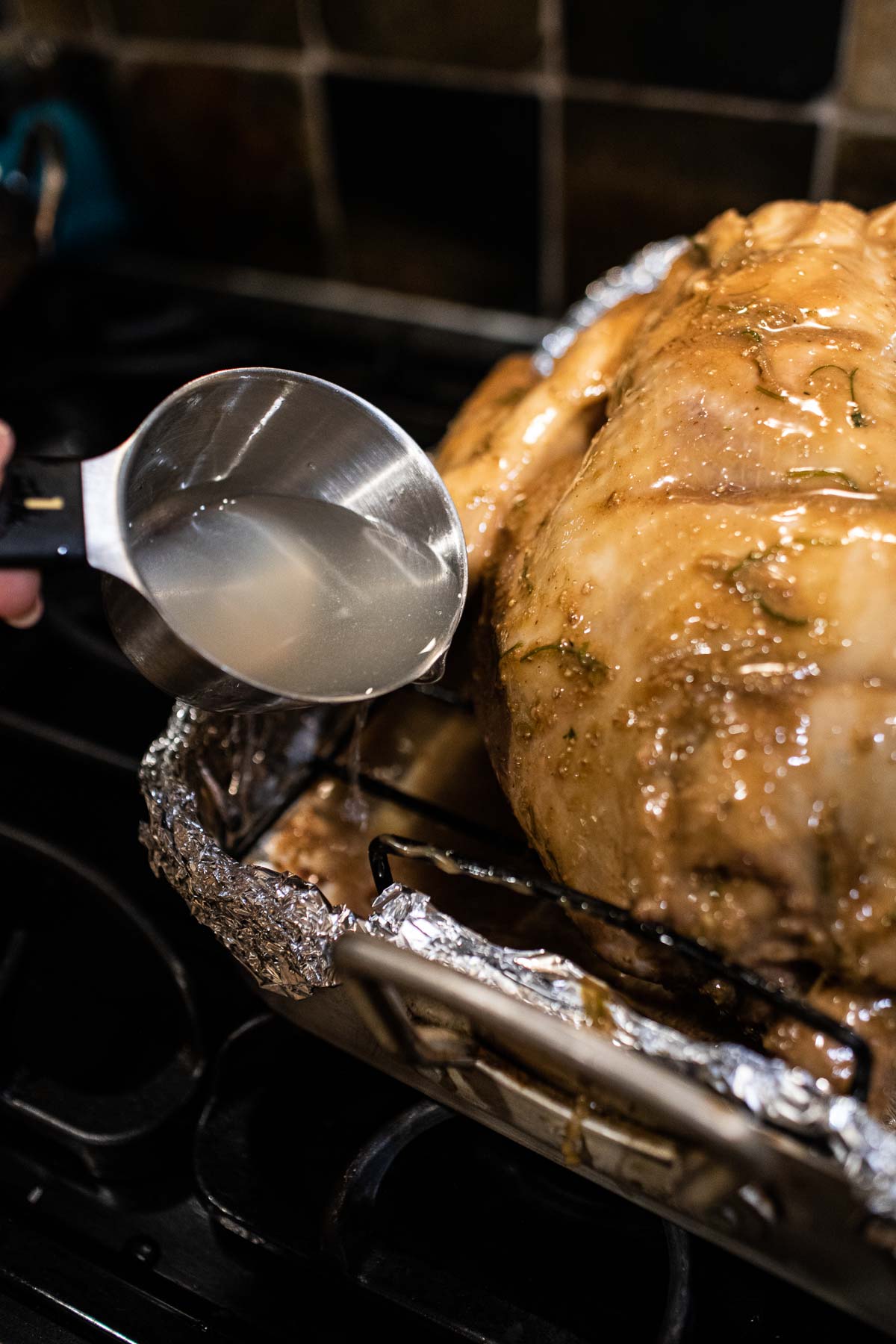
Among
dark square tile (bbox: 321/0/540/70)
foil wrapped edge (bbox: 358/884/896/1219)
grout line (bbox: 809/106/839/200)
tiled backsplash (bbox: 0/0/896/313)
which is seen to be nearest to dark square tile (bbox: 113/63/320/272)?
tiled backsplash (bbox: 0/0/896/313)

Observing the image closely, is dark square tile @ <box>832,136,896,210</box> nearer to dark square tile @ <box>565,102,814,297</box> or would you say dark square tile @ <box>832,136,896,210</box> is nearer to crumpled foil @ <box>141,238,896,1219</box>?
dark square tile @ <box>565,102,814,297</box>

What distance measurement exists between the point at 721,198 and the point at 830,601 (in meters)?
1.07

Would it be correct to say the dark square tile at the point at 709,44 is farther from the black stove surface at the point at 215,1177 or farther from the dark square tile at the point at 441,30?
the black stove surface at the point at 215,1177

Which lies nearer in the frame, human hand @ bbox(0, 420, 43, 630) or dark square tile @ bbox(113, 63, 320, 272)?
human hand @ bbox(0, 420, 43, 630)

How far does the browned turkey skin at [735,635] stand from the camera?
740mm

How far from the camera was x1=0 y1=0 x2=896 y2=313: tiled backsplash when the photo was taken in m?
1.46

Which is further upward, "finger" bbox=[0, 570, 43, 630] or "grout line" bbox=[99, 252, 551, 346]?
"finger" bbox=[0, 570, 43, 630]

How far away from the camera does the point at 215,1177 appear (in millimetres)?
924

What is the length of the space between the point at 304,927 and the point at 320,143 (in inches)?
56.5

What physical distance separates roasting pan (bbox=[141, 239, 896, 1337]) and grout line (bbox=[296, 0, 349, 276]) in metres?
1.08

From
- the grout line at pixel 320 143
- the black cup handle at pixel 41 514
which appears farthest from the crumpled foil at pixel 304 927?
the grout line at pixel 320 143

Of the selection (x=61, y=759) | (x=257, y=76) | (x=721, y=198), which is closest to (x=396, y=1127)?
(x=61, y=759)

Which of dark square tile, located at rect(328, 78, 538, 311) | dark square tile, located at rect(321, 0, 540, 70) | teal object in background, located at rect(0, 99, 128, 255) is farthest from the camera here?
teal object in background, located at rect(0, 99, 128, 255)

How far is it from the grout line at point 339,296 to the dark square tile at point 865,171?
19.9 inches
